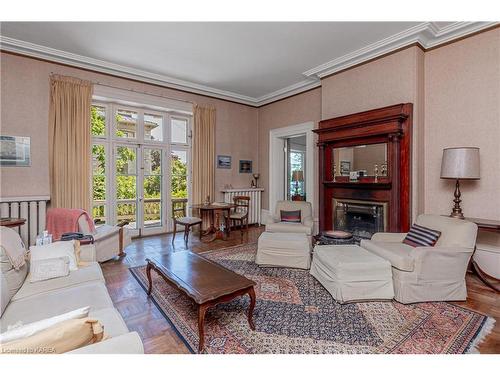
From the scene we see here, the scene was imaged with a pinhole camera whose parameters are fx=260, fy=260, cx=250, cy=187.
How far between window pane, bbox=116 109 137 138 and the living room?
0.03 metres

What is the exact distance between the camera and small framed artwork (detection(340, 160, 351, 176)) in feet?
14.4

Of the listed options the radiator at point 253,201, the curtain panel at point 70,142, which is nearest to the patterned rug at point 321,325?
the curtain panel at point 70,142

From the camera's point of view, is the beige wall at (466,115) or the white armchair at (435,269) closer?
the white armchair at (435,269)

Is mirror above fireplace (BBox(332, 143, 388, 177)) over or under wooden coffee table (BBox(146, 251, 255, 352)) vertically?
over

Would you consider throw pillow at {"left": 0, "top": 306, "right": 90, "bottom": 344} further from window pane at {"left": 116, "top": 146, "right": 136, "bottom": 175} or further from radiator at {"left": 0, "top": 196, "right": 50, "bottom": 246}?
window pane at {"left": 116, "top": 146, "right": 136, "bottom": 175}

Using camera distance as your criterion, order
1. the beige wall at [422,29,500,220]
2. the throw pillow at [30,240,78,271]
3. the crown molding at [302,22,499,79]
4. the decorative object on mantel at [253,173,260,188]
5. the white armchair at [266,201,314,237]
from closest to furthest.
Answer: the throw pillow at [30,240,78,271] < the beige wall at [422,29,500,220] < the crown molding at [302,22,499,79] < the white armchair at [266,201,314,237] < the decorative object on mantel at [253,173,260,188]

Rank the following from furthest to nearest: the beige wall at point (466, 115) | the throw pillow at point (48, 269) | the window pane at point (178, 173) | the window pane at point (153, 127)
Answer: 1. the window pane at point (178, 173)
2. the window pane at point (153, 127)
3. the beige wall at point (466, 115)
4. the throw pillow at point (48, 269)

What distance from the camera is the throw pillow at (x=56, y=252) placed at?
2.34 m

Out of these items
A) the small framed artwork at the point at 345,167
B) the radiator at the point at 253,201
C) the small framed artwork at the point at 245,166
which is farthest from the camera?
the small framed artwork at the point at 245,166

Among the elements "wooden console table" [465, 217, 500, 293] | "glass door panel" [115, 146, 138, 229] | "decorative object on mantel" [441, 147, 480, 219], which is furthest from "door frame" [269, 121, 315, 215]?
"wooden console table" [465, 217, 500, 293]

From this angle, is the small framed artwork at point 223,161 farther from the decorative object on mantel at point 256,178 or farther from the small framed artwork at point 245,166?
the decorative object on mantel at point 256,178

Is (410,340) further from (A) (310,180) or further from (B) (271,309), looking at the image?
(A) (310,180)

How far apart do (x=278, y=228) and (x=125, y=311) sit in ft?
8.07

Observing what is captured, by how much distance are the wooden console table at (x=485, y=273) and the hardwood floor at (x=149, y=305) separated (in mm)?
77
